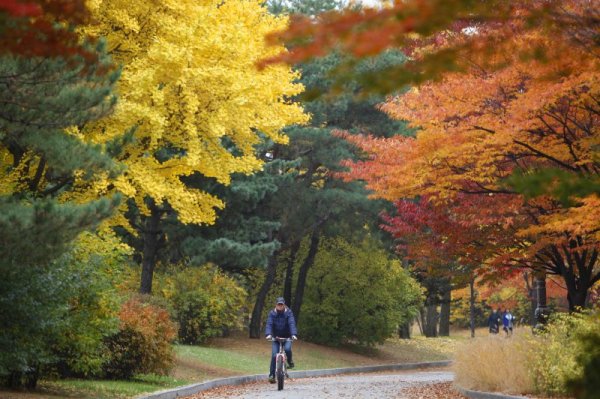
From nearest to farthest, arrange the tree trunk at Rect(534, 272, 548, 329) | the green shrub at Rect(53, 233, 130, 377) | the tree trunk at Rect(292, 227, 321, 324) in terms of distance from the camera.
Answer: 1. the green shrub at Rect(53, 233, 130, 377)
2. the tree trunk at Rect(534, 272, 548, 329)
3. the tree trunk at Rect(292, 227, 321, 324)

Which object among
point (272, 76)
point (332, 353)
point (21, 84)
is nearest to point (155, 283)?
point (332, 353)

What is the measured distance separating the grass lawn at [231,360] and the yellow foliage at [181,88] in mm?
4008

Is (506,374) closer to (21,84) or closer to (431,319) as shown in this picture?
(21,84)

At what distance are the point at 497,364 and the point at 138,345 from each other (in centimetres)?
676

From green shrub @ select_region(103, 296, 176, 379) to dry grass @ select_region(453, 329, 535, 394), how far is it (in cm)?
584

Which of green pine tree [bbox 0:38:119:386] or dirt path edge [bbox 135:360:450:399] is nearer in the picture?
green pine tree [bbox 0:38:119:386]

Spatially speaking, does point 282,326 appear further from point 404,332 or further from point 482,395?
point 404,332

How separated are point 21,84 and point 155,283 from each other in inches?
839

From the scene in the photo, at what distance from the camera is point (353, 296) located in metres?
36.7

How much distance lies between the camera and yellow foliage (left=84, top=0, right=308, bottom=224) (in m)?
18.7

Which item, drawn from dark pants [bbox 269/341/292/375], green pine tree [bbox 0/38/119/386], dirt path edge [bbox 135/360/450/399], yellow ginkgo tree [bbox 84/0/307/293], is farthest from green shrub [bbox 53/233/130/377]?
dark pants [bbox 269/341/292/375]

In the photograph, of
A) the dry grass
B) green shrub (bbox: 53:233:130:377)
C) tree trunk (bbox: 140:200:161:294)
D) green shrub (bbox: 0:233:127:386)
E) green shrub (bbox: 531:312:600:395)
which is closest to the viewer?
green shrub (bbox: 0:233:127:386)

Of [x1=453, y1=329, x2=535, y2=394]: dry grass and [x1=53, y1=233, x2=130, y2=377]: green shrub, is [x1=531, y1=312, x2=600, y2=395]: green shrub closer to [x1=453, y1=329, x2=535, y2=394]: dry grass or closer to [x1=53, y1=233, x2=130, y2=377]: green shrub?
[x1=453, y1=329, x2=535, y2=394]: dry grass

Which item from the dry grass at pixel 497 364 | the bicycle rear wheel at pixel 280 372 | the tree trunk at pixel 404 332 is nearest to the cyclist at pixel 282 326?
the bicycle rear wheel at pixel 280 372
